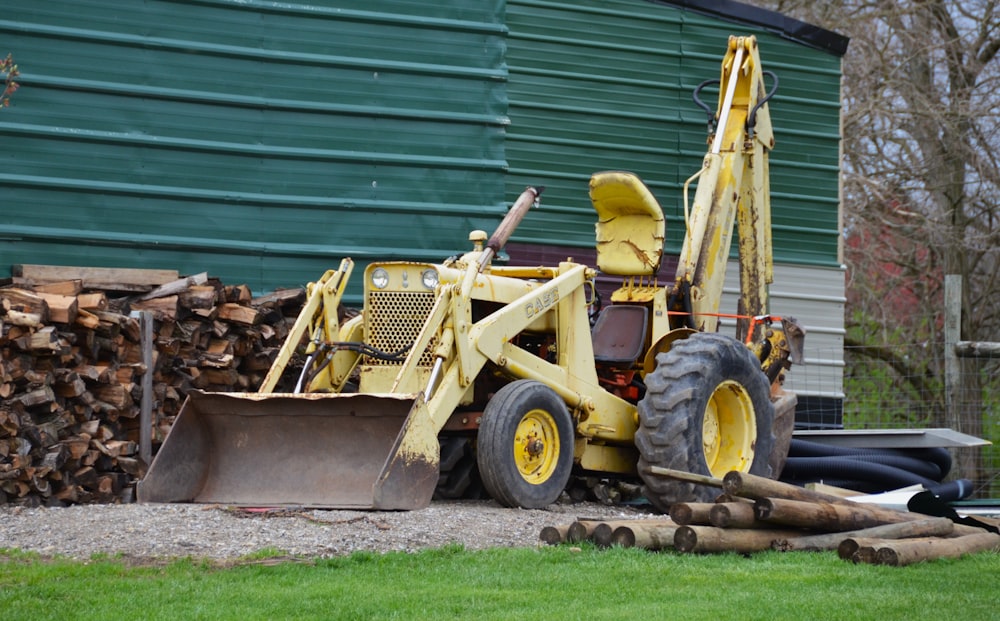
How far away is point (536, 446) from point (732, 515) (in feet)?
7.28

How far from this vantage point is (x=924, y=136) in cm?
2027

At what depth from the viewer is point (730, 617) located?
5613mm

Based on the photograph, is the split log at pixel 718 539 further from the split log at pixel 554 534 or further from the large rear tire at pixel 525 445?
the large rear tire at pixel 525 445

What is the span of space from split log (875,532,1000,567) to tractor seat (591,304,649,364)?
3.23m

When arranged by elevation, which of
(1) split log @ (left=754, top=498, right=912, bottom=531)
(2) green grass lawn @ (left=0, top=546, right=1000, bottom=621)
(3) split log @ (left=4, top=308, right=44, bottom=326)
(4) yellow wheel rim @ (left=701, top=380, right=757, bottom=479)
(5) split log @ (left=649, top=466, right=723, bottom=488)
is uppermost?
(3) split log @ (left=4, top=308, right=44, bottom=326)

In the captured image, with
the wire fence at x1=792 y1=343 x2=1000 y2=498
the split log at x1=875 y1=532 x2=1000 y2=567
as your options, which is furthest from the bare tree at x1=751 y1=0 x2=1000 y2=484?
the split log at x1=875 y1=532 x2=1000 y2=567

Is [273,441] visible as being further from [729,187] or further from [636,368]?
[729,187]

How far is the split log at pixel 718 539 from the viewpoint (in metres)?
7.34

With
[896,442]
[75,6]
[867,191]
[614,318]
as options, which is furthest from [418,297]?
[867,191]

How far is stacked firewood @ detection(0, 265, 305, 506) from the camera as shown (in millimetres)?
9633

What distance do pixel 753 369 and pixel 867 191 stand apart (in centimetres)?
1077

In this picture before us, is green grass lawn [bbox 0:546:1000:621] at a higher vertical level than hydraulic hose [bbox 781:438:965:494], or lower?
lower

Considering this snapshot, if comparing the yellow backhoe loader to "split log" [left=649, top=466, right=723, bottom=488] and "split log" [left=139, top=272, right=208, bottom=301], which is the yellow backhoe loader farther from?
"split log" [left=649, top=466, right=723, bottom=488]

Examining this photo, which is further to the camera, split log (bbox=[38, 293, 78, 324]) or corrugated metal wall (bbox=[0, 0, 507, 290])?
corrugated metal wall (bbox=[0, 0, 507, 290])
